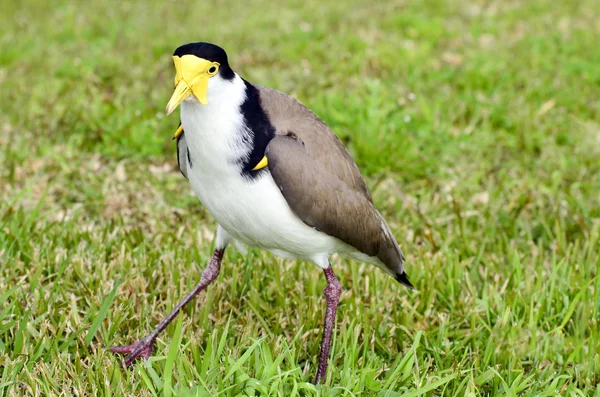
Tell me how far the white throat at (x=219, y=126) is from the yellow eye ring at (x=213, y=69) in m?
0.02

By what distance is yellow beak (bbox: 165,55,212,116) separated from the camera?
2.53 meters

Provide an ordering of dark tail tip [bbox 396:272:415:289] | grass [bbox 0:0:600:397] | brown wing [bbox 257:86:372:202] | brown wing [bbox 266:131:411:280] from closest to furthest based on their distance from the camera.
→ brown wing [bbox 266:131:411:280] → brown wing [bbox 257:86:372:202] → grass [bbox 0:0:600:397] → dark tail tip [bbox 396:272:415:289]

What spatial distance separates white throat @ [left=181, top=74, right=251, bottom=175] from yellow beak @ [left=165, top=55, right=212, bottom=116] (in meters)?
0.05

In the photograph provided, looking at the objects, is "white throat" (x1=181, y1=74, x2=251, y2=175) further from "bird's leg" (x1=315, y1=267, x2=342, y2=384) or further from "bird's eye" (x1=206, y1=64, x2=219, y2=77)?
"bird's leg" (x1=315, y1=267, x2=342, y2=384)

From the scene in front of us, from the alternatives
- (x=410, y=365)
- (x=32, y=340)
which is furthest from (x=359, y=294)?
(x=32, y=340)

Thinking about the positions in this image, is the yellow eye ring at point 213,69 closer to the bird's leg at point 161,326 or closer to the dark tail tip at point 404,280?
the bird's leg at point 161,326

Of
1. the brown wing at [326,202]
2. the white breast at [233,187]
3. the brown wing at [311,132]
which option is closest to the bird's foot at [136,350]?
the white breast at [233,187]

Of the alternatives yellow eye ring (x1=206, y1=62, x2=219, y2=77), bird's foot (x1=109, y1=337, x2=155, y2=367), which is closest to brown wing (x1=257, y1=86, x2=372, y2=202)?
yellow eye ring (x1=206, y1=62, x2=219, y2=77)

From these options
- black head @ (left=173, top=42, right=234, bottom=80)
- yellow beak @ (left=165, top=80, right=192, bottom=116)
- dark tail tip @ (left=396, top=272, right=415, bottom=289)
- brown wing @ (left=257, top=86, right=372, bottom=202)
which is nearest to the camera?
yellow beak @ (left=165, top=80, right=192, bottom=116)

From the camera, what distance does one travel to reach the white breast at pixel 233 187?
2.68 m

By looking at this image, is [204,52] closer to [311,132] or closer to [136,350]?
[311,132]

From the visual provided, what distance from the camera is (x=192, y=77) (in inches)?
100

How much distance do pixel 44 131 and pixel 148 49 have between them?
5.64ft

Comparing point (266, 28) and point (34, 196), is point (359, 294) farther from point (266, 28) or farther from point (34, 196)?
point (266, 28)
